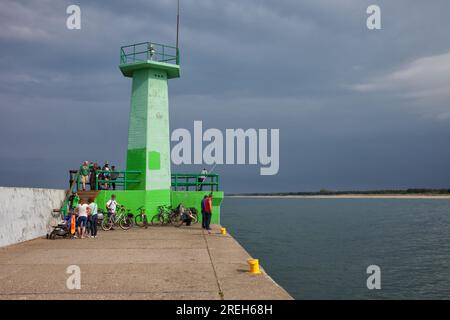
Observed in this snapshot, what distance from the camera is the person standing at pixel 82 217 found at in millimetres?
17688

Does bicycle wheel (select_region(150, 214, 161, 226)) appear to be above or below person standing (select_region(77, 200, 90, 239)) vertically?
below

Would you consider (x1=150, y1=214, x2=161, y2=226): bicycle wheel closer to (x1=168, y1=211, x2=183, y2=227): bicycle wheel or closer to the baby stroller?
(x1=168, y1=211, x2=183, y2=227): bicycle wheel

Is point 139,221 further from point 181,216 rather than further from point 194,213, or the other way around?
point 194,213

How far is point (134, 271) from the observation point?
409 inches

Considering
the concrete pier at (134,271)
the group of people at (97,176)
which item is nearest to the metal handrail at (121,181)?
the group of people at (97,176)

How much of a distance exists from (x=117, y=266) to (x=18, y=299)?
352 centimetres

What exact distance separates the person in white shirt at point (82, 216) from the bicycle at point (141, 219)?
16.1ft

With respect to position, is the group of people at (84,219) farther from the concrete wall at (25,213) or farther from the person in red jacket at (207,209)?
the person in red jacket at (207,209)

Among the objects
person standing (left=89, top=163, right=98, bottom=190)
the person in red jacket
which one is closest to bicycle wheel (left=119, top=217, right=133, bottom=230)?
person standing (left=89, top=163, right=98, bottom=190)

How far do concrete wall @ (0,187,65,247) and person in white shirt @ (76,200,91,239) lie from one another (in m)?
2.16

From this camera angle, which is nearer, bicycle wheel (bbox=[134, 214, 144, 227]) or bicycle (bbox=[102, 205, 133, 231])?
bicycle (bbox=[102, 205, 133, 231])

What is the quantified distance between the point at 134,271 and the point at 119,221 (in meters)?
12.4

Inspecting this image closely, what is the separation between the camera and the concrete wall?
15930 millimetres
